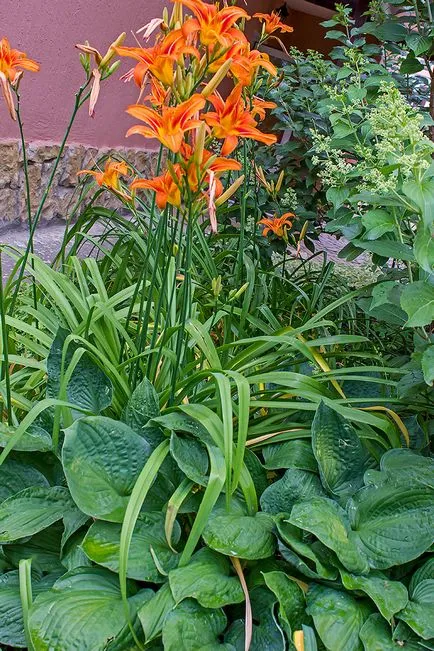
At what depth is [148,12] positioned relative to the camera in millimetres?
4188

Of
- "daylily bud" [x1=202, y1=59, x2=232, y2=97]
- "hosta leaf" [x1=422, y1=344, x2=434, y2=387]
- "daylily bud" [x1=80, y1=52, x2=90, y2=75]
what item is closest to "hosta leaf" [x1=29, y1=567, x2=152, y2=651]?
"hosta leaf" [x1=422, y1=344, x2=434, y2=387]

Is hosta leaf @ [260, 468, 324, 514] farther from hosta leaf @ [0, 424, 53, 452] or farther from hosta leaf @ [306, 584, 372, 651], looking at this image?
hosta leaf @ [0, 424, 53, 452]

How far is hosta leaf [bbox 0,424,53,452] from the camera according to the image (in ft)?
4.29

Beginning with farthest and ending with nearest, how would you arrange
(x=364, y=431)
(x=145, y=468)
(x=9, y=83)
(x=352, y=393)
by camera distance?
(x=352, y=393) → (x=364, y=431) → (x=9, y=83) → (x=145, y=468)

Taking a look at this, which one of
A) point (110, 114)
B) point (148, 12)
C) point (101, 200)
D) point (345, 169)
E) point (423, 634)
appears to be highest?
point (148, 12)

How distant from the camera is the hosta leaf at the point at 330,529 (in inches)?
44.7

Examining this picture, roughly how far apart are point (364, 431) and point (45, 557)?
785 mm

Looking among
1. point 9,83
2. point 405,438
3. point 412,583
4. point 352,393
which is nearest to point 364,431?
point 405,438

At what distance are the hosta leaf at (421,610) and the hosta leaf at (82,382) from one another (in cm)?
75

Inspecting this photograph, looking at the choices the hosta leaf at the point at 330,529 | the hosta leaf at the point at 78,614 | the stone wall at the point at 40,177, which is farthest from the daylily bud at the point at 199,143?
the stone wall at the point at 40,177

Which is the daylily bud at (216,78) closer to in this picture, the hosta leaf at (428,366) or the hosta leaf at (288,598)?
the hosta leaf at (428,366)

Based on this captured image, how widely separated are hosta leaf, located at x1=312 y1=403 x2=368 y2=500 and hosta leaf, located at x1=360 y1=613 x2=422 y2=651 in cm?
29

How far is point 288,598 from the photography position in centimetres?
112

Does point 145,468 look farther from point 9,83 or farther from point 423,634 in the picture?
point 9,83
